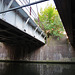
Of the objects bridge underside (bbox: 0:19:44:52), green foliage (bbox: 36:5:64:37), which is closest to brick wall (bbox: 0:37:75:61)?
bridge underside (bbox: 0:19:44:52)

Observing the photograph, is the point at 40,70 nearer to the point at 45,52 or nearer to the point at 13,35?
the point at 45,52

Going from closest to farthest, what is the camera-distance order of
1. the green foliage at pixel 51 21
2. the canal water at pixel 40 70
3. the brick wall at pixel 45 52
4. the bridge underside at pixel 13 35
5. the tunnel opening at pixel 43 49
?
the bridge underside at pixel 13 35, the canal water at pixel 40 70, the tunnel opening at pixel 43 49, the brick wall at pixel 45 52, the green foliage at pixel 51 21

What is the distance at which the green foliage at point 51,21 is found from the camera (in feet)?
43.8

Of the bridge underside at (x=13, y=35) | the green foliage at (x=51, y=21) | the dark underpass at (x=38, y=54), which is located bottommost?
the dark underpass at (x=38, y=54)

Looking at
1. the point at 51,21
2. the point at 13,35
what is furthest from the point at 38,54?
the point at 13,35

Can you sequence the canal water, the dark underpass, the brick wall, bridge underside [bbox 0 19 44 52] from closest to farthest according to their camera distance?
bridge underside [bbox 0 19 44 52], the canal water, the dark underpass, the brick wall

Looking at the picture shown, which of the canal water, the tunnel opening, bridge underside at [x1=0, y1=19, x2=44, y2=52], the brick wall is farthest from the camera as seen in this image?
the brick wall

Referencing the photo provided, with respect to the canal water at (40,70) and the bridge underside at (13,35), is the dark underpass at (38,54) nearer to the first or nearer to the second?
the bridge underside at (13,35)

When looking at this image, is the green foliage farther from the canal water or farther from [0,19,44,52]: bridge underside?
the canal water

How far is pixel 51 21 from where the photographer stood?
14.3 m

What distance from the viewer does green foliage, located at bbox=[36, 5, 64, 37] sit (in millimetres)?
13352

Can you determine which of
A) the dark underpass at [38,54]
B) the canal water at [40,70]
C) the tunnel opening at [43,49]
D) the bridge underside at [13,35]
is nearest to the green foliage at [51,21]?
the tunnel opening at [43,49]

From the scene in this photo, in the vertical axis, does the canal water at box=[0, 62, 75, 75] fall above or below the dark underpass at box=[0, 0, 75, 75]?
below

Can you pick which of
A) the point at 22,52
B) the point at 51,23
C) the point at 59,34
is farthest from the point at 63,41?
the point at 22,52
